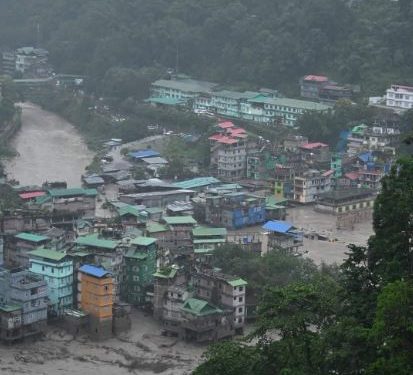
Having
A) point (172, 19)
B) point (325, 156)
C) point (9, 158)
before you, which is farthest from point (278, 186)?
point (172, 19)

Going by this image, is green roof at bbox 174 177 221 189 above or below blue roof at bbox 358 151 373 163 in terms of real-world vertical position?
below

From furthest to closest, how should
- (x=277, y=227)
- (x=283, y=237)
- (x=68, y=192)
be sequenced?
(x=68, y=192) < (x=277, y=227) < (x=283, y=237)

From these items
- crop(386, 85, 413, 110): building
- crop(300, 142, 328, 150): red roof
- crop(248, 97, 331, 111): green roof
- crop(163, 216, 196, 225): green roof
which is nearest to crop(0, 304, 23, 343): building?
crop(163, 216, 196, 225): green roof

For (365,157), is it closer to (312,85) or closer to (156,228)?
(312,85)

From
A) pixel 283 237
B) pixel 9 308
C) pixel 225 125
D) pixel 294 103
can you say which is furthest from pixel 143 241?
pixel 294 103

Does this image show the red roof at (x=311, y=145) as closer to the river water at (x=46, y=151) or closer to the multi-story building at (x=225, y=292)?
the river water at (x=46, y=151)

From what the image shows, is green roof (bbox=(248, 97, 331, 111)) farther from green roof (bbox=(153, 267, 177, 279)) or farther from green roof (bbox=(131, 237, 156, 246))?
green roof (bbox=(153, 267, 177, 279))

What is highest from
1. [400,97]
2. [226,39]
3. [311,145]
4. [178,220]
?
[226,39]
